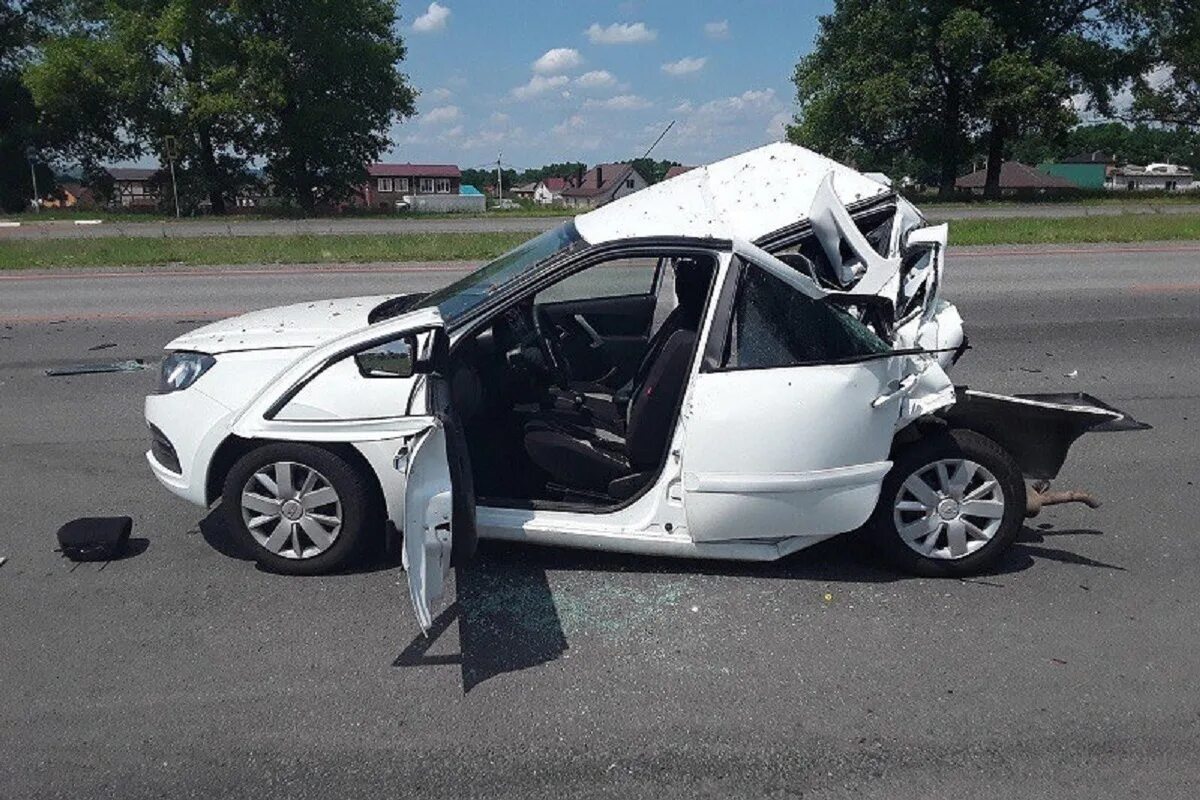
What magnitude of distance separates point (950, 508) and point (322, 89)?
142 feet

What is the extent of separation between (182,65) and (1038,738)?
44.3 metres

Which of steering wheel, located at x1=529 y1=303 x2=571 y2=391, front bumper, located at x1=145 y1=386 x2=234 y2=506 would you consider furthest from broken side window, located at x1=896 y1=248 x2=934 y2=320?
front bumper, located at x1=145 y1=386 x2=234 y2=506

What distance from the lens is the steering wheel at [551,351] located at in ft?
16.7

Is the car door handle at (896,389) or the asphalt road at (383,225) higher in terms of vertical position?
the asphalt road at (383,225)

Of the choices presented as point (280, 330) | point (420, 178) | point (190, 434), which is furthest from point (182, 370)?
point (420, 178)

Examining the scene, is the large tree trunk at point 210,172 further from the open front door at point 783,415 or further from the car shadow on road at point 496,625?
the open front door at point 783,415

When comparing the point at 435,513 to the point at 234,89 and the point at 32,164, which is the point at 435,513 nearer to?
the point at 234,89

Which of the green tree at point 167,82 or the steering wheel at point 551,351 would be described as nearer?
the steering wheel at point 551,351

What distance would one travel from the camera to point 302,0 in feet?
136

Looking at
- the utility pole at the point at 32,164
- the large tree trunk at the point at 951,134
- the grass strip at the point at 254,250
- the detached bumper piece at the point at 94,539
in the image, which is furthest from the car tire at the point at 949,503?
the utility pole at the point at 32,164

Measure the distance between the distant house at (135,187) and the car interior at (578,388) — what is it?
43406 millimetres

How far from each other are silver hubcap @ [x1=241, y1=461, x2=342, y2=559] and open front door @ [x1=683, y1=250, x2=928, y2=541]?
1487 mm

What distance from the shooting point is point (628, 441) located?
4.34 meters

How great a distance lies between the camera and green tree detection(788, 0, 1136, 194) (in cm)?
4206
